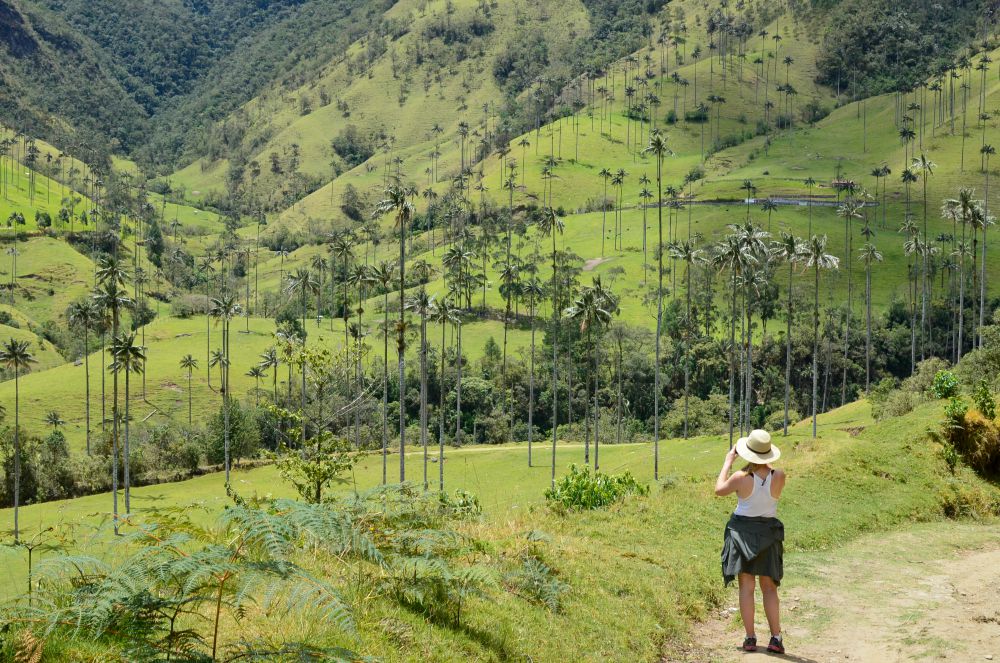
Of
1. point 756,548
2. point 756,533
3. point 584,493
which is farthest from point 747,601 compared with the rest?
point 584,493

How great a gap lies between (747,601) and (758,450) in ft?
7.51

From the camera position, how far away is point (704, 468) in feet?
227

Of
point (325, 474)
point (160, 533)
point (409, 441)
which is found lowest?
point (409, 441)

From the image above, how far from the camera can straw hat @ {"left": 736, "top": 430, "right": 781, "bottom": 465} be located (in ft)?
44.7

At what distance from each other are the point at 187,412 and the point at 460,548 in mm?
144777

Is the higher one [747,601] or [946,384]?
[946,384]

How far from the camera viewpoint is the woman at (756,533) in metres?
13.6

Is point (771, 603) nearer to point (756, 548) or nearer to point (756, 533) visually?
point (756, 548)

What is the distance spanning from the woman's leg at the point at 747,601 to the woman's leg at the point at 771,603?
20cm

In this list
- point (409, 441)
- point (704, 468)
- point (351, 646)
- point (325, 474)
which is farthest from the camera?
point (409, 441)

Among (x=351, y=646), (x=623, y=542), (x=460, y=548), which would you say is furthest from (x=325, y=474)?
(x=351, y=646)

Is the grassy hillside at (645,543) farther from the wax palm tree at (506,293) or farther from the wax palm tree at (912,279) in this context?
the wax palm tree at (506,293)

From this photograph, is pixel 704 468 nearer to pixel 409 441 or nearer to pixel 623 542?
pixel 623 542

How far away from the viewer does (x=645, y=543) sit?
20.0 metres
